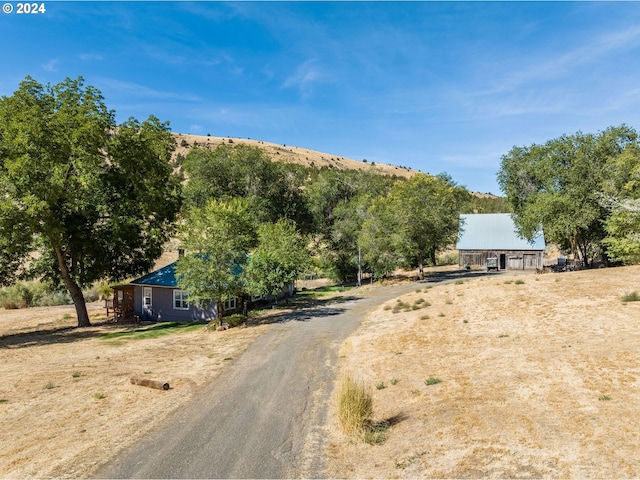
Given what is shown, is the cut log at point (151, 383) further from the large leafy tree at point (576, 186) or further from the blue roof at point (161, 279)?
the large leafy tree at point (576, 186)

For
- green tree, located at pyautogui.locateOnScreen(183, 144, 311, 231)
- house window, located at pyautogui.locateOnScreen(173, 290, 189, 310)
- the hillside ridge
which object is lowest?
house window, located at pyautogui.locateOnScreen(173, 290, 189, 310)

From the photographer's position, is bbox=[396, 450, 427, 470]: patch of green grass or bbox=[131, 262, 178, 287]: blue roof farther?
bbox=[131, 262, 178, 287]: blue roof

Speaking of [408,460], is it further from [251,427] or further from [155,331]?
[155,331]

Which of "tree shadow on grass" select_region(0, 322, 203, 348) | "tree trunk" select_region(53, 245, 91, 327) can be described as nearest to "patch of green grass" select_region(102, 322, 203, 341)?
"tree shadow on grass" select_region(0, 322, 203, 348)

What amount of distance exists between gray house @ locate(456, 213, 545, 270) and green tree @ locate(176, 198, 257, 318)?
37.7m

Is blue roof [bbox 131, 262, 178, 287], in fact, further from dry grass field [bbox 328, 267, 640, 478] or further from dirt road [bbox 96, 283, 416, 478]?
dry grass field [bbox 328, 267, 640, 478]

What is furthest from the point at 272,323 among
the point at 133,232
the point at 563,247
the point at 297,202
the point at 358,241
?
the point at 563,247

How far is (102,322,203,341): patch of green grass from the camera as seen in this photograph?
25.1 metres

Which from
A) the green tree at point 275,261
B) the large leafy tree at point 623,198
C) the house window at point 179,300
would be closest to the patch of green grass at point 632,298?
the large leafy tree at point 623,198

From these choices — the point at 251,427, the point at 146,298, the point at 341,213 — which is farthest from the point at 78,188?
the point at 341,213

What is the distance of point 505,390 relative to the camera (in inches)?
449

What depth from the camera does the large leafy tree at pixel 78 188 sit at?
24016 millimetres

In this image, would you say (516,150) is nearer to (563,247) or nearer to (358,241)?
(563,247)

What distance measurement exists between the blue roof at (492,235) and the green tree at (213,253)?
3782cm
